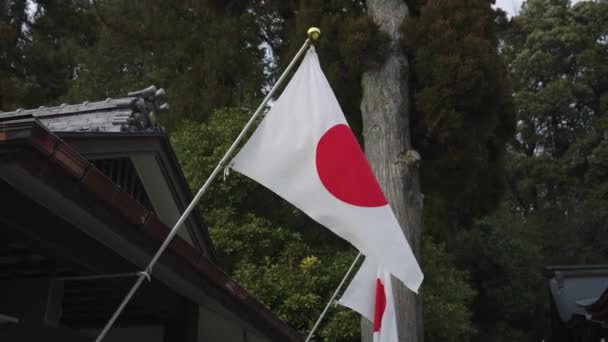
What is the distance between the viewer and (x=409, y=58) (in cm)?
964

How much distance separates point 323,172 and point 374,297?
2.35 m

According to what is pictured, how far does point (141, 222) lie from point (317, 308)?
25.5ft

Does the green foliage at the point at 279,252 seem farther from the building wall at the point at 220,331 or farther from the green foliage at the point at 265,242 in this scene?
the building wall at the point at 220,331

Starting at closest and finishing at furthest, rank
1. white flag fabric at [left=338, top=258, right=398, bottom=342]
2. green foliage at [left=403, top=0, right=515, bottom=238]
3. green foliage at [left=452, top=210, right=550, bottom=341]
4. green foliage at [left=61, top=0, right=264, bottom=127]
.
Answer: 1. white flag fabric at [left=338, top=258, right=398, bottom=342]
2. green foliage at [left=403, top=0, right=515, bottom=238]
3. green foliage at [left=61, top=0, right=264, bottom=127]
4. green foliage at [left=452, top=210, right=550, bottom=341]

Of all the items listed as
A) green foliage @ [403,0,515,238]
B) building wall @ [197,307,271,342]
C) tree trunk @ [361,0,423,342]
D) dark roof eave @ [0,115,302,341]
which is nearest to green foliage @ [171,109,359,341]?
green foliage @ [403,0,515,238]

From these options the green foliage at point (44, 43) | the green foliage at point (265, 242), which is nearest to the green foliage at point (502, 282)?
the green foliage at point (265, 242)

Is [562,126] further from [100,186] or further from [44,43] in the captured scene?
[100,186]

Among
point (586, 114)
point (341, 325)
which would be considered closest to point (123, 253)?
point (341, 325)

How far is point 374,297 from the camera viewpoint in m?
6.16

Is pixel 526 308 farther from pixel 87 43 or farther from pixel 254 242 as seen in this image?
pixel 87 43

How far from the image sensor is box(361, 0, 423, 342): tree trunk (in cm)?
845

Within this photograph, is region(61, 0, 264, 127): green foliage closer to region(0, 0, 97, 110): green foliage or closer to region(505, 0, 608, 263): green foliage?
region(0, 0, 97, 110): green foliage

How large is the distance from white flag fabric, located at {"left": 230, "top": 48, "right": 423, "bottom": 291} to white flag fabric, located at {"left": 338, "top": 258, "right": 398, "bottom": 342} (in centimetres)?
191

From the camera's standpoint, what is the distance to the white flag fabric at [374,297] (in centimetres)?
605
